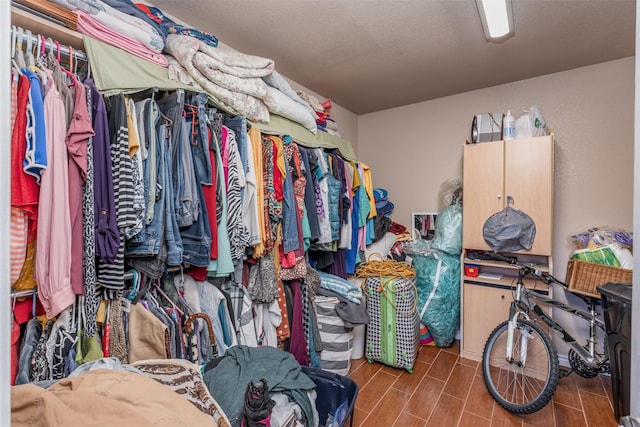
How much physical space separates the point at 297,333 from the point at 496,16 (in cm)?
230

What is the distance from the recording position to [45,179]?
3.36 feet

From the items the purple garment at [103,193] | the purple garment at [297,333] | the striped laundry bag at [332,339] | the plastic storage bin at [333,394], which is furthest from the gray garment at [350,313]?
the purple garment at [103,193]

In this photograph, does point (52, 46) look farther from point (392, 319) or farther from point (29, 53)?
point (392, 319)

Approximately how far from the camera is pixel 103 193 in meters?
1.18

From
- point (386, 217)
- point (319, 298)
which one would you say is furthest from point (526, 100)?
point (319, 298)

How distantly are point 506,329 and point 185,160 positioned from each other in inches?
92.3

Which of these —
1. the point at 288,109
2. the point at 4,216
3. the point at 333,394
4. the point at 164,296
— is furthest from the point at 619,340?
the point at 288,109

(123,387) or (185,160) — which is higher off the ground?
(185,160)

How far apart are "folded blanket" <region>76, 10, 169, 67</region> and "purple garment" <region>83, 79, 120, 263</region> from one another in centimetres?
32

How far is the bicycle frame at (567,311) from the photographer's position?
1908 mm

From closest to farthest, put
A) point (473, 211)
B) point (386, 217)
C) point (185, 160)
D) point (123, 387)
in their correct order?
point (123, 387) → point (185, 160) → point (473, 211) → point (386, 217)

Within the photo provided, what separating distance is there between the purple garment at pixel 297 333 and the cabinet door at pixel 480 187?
1.53 metres

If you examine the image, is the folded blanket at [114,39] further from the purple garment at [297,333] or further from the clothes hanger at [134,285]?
the purple garment at [297,333]

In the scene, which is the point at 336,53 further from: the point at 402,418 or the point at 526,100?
the point at 402,418
